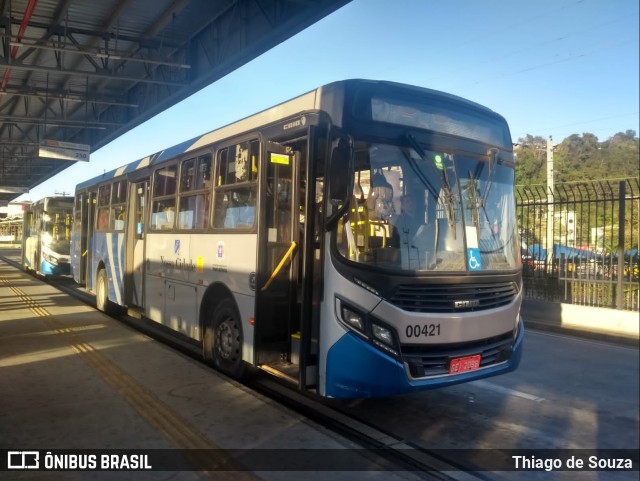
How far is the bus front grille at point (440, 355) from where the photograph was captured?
14.7 feet

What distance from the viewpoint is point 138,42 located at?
13.1m

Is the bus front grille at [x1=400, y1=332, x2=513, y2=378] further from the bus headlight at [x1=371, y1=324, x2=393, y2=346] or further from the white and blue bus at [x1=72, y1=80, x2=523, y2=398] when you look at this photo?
the bus headlight at [x1=371, y1=324, x2=393, y2=346]

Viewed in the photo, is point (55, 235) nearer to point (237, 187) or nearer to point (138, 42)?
point (138, 42)

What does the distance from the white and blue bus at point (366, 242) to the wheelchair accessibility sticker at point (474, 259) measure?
0.02 metres

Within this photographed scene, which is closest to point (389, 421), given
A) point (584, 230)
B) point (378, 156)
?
point (378, 156)

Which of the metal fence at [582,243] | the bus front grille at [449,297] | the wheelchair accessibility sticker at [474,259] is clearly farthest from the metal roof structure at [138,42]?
the bus front grille at [449,297]

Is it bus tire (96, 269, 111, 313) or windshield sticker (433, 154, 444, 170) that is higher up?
windshield sticker (433, 154, 444, 170)

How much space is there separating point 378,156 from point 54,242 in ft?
55.7

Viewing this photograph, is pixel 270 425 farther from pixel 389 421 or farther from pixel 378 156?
pixel 378 156

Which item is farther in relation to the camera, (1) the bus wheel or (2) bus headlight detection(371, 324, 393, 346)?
(1) the bus wheel

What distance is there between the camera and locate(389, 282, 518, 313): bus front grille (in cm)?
446

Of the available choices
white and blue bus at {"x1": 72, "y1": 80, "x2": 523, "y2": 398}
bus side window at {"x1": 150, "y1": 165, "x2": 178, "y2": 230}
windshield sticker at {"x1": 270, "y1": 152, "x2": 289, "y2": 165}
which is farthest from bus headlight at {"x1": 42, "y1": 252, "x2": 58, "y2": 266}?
windshield sticker at {"x1": 270, "y1": 152, "x2": 289, "y2": 165}

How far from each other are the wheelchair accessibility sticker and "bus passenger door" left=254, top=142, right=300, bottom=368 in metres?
1.80

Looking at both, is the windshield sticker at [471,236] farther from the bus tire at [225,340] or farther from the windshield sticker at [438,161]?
the bus tire at [225,340]
